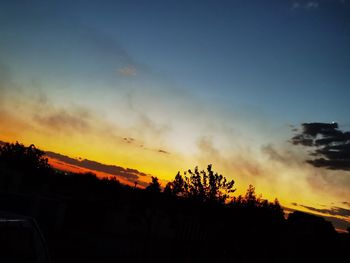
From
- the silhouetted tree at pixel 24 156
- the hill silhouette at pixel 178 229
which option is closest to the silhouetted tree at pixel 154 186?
the hill silhouette at pixel 178 229

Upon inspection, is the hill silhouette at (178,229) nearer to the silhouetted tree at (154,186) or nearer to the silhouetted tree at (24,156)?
the silhouetted tree at (154,186)

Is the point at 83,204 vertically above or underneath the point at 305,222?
underneath

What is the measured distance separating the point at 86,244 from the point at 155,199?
524cm

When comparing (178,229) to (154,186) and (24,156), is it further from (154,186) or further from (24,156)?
(24,156)

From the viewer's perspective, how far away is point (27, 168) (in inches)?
3290

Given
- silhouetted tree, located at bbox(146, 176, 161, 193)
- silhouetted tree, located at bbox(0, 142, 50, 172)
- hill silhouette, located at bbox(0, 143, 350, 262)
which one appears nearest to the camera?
hill silhouette, located at bbox(0, 143, 350, 262)

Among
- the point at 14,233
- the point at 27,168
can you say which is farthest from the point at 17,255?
the point at 27,168

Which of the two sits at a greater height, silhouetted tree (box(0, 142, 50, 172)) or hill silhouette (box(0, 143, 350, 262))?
silhouetted tree (box(0, 142, 50, 172))

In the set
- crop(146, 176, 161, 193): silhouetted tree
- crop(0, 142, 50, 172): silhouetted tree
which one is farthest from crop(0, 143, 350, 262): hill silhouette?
crop(0, 142, 50, 172): silhouetted tree

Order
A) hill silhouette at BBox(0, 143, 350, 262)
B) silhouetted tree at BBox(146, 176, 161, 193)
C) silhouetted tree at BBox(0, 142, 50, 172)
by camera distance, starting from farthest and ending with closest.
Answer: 1. silhouetted tree at BBox(0, 142, 50, 172)
2. silhouetted tree at BBox(146, 176, 161, 193)
3. hill silhouette at BBox(0, 143, 350, 262)

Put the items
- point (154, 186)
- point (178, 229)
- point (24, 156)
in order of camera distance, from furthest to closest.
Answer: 1. point (24, 156)
2. point (154, 186)
3. point (178, 229)

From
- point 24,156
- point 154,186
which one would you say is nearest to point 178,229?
point 154,186

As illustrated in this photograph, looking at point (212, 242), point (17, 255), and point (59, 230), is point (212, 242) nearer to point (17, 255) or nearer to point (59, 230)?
point (17, 255)

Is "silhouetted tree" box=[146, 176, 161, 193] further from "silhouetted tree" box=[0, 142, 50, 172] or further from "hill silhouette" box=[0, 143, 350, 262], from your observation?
"silhouetted tree" box=[0, 142, 50, 172]
